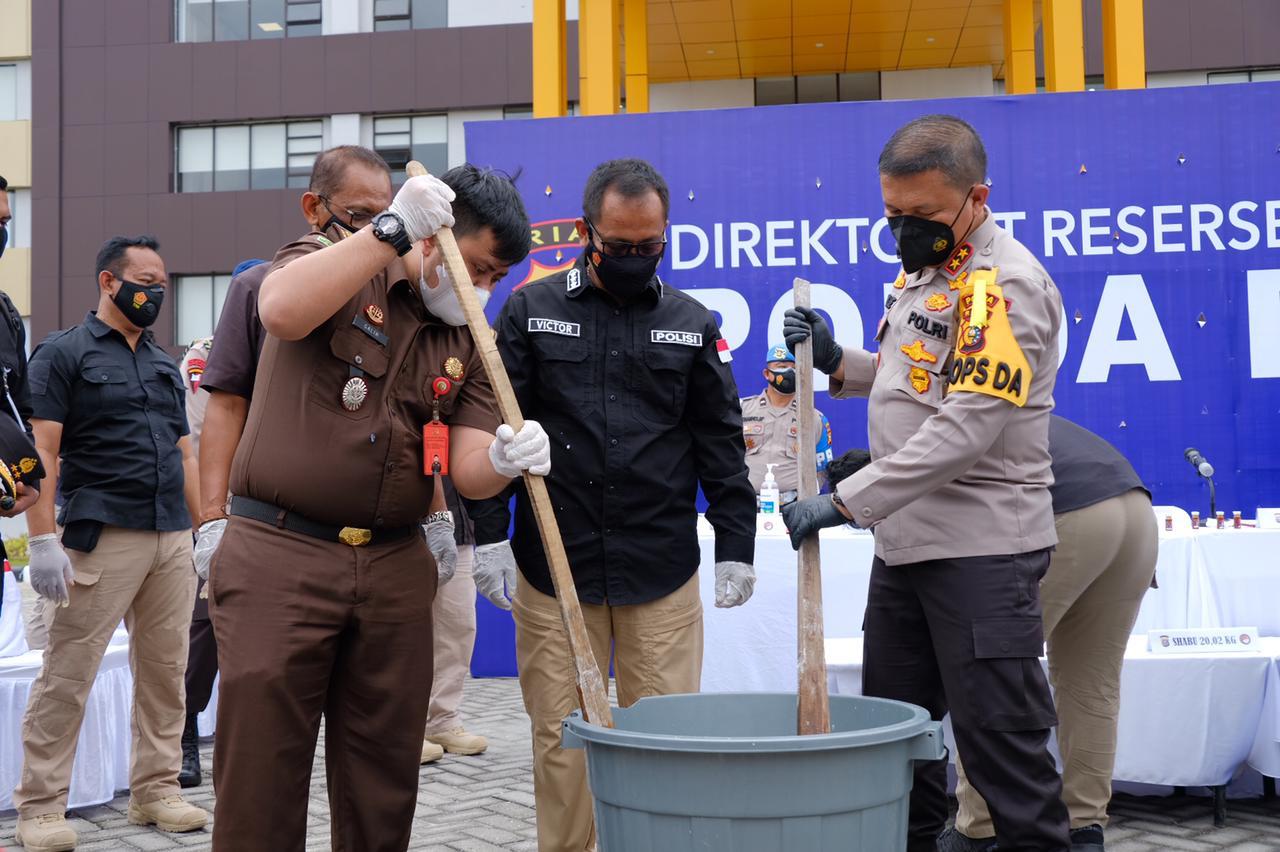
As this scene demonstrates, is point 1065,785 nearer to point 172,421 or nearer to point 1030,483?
point 1030,483

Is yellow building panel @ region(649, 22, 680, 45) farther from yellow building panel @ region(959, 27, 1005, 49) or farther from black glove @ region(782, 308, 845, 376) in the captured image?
black glove @ region(782, 308, 845, 376)

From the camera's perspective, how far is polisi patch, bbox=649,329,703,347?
3131mm

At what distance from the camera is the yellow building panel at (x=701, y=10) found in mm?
10883

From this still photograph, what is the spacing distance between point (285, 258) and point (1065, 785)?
8.80 ft

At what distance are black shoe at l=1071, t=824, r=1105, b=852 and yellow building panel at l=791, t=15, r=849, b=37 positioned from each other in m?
9.63

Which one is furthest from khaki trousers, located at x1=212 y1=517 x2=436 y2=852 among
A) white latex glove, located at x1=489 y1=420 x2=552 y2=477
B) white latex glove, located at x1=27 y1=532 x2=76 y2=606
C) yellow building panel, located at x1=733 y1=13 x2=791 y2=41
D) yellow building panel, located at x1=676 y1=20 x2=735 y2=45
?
yellow building panel, located at x1=733 y1=13 x2=791 y2=41

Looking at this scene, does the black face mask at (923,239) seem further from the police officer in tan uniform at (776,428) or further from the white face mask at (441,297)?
the police officer in tan uniform at (776,428)

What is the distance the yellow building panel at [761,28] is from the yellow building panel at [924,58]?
5.40 feet

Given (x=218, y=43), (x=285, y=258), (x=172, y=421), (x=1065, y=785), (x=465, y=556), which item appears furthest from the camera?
(x=218, y=43)

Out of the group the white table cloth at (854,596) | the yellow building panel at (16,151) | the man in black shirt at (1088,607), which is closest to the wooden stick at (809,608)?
the man in black shirt at (1088,607)

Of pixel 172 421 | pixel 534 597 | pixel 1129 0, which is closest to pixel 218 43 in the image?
pixel 1129 0

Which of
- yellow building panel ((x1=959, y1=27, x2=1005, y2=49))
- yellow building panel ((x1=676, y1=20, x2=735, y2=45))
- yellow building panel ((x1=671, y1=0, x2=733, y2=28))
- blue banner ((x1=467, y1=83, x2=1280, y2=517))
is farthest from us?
yellow building panel ((x1=959, y1=27, x2=1005, y2=49))

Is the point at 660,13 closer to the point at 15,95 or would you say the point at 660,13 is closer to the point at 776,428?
the point at 776,428

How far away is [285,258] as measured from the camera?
245cm
